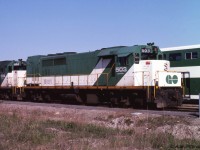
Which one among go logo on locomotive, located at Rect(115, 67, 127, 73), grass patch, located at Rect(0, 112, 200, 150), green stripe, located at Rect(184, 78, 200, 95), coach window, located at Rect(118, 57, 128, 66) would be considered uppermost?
coach window, located at Rect(118, 57, 128, 66)

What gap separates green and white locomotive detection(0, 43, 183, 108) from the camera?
1920 cm

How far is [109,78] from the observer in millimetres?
21547

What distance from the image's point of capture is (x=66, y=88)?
2472 centimetres

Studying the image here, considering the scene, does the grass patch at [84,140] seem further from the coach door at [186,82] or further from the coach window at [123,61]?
the coach door at [186,82]

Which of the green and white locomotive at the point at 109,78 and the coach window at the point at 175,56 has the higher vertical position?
the coach window at the point at 175,56

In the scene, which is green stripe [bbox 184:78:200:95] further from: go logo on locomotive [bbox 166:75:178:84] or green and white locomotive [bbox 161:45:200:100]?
go logo on locomotive [bbox 166:75:178:84]

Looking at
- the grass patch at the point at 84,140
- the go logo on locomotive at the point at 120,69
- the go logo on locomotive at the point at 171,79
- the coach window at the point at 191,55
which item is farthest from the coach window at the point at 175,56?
the grass patch at the point at 84,140

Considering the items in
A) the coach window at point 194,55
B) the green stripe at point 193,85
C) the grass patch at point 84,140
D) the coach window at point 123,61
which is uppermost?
the coach window at point 194,55

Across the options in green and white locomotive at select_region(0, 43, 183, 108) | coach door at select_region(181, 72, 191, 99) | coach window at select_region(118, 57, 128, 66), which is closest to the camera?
green and white locomotive at select_region(0, 43, 183, 108)

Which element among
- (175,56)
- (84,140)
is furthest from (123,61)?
(84,140)

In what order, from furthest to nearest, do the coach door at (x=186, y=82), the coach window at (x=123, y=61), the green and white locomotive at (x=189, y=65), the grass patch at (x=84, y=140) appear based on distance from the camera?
the coach door at (x=186, y=82)
the green and white locomotive at (x=189, y=65)
the coach window at (x=123, y=61)
the grass patch at (x=84, y=140)

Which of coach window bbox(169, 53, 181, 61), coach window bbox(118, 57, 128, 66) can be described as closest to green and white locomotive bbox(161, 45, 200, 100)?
coach window bbox(169, 53, 181, 61)

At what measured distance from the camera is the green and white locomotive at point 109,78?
756 inches

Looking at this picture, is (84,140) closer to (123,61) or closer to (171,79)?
(171,79)
